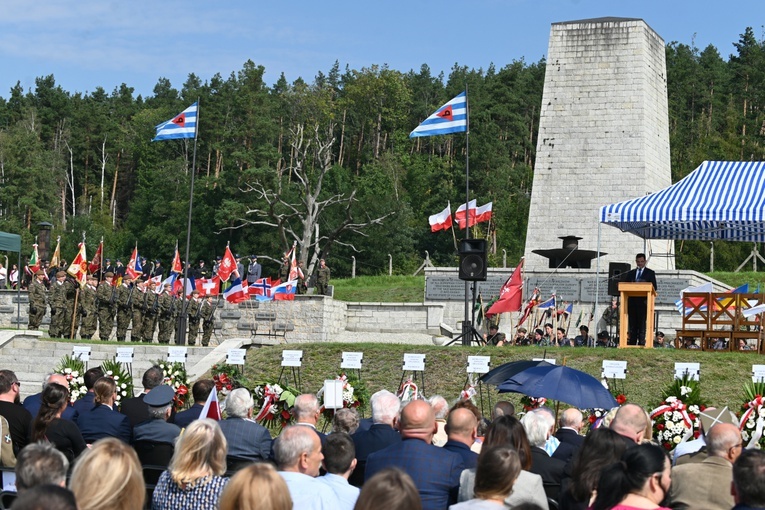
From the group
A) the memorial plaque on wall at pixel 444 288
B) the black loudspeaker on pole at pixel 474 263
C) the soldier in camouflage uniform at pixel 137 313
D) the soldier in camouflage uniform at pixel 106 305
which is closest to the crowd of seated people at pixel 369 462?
the black loudspeaker on pole at pixel 474 263

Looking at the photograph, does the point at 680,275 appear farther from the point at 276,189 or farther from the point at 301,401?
the point at 276,189

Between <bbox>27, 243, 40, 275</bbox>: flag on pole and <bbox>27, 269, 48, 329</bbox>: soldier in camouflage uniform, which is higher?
<bbox>27, 243, 40, 275</bbox>: flag on pole

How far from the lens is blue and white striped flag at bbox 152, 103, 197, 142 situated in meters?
26.5

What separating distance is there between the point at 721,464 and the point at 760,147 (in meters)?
52.9

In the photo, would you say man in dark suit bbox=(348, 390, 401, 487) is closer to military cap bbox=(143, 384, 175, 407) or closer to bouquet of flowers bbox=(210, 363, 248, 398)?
military cap bbox=(143, 384, 175, 407)

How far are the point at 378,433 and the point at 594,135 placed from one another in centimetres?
2342

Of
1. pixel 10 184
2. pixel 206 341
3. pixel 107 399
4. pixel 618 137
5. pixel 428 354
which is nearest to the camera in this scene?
pixel 107 399

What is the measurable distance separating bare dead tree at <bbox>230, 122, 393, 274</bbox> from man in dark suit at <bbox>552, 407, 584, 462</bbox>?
35.9 m

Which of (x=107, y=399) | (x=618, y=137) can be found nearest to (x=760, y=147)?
(x=618, y=137)


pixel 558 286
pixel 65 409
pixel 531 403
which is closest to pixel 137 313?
pixel 558 286

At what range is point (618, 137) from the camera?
96.7ft

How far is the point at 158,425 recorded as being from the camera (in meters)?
8.02

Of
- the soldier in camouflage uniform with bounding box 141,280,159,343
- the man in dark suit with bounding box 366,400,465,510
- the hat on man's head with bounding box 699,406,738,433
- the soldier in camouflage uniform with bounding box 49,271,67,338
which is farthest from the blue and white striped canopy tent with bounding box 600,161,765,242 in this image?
the soldier in camouflage uniform with bounding box 49,271,67,338

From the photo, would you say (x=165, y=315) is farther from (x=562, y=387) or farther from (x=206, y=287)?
(x=562, y=387)
